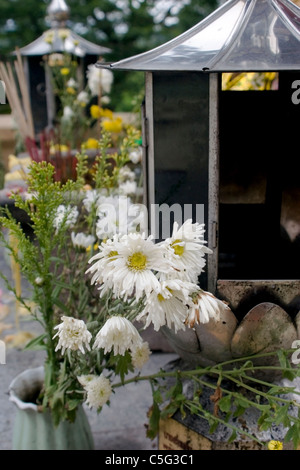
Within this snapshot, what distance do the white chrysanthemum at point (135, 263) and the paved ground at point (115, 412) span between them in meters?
0.89

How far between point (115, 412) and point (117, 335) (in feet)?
3.71

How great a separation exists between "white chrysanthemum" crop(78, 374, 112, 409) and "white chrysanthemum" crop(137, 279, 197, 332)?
1.24 feet

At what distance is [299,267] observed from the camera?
1.89 meters

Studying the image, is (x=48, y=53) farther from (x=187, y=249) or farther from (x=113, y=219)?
(x=187, y=249)

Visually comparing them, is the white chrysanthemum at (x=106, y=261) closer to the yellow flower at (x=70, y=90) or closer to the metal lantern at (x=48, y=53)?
the yellow flower at (x=70, y=90)

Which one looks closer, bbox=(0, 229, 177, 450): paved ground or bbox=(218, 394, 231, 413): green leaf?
bbox=(218, 394, 231, 413): green leaf

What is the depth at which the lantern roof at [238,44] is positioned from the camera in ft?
4.33

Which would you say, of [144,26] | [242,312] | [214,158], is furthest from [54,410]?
[144,26]

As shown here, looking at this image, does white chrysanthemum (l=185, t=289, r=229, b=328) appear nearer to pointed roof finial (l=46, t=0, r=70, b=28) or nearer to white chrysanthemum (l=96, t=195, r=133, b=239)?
white chrysanthemum (l=96, t=195, r=133, b=239)

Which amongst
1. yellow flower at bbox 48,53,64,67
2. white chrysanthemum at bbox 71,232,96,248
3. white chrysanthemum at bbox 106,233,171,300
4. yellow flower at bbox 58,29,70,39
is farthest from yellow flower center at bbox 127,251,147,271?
yellow flower at bbox 48,53,64,67

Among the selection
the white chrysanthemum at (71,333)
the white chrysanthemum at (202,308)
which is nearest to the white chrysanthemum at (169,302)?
the white chrysanthemum at (202,308)

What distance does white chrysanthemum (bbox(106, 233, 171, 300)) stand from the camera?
1.27 metres

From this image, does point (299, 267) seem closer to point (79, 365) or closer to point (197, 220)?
point (197, 220)
